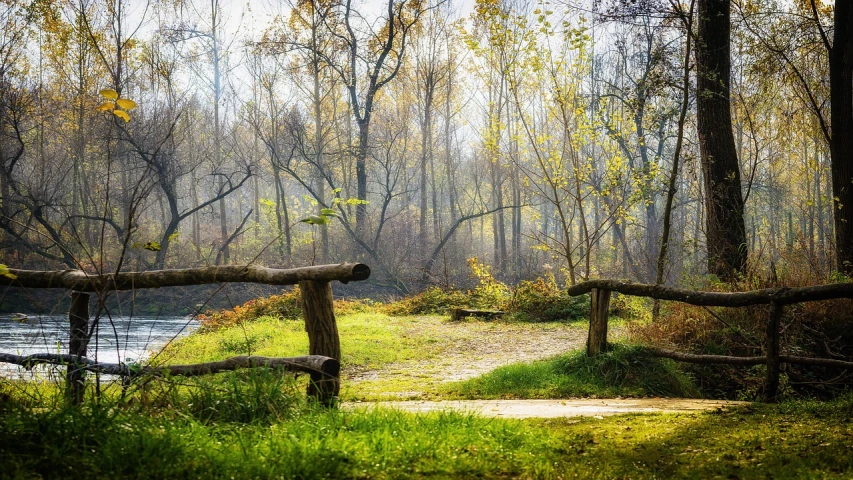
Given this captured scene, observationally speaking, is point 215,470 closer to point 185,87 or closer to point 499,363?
point 499,363

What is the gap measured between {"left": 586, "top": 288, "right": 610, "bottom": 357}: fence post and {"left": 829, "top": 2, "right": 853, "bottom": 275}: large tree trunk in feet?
17.7

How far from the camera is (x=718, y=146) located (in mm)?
11391

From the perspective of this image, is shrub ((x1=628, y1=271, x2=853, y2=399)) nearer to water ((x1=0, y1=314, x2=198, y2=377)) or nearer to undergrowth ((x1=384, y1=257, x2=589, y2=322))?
undergrowth ((x1=384, y1=257, x2=589, y2=322))

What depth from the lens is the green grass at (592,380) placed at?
23.5ft

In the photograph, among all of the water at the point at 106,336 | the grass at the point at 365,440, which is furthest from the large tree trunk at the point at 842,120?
the water at the point at 106,336

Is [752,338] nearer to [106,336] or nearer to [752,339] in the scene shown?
[752,339]

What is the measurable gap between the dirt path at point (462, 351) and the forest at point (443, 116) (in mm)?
2194

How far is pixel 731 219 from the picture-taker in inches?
440

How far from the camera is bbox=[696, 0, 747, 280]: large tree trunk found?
1105 cm

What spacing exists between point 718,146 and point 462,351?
5565 mm

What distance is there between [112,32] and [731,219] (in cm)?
2418

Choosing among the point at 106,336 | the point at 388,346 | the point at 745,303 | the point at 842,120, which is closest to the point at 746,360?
the point at 745,303

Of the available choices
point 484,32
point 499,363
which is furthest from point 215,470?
point 484,32

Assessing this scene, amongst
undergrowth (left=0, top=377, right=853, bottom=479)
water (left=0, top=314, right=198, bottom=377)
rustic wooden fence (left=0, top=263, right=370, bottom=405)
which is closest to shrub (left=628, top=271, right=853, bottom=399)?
undergrowth (left=0, top=377, right=853, bottom=479)
